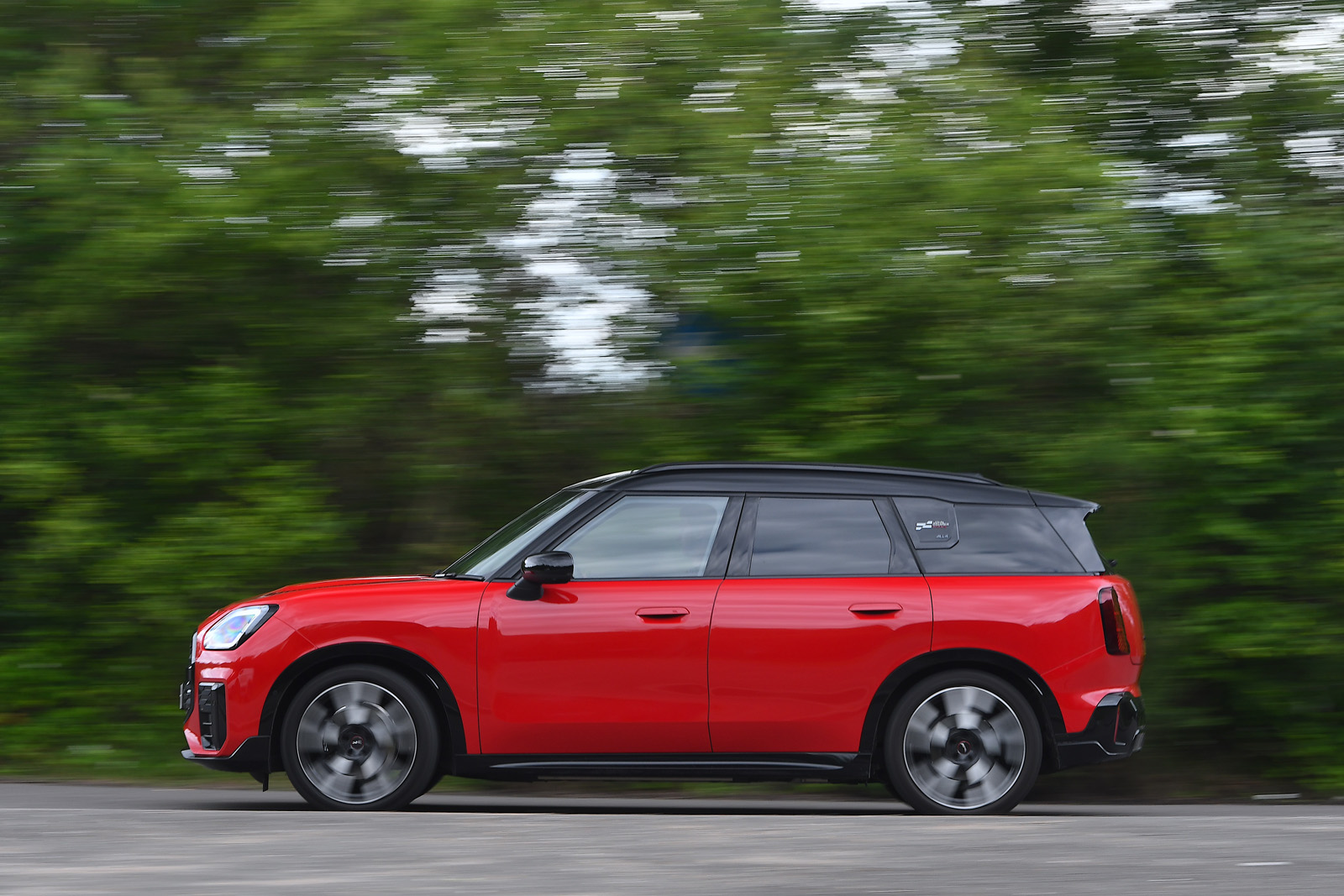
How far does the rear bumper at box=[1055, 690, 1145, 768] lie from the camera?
705 cm

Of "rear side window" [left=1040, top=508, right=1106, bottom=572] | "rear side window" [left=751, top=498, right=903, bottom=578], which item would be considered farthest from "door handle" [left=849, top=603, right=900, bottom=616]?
"rear side window" [left=1040, top=508, right=1106, bottom=572]

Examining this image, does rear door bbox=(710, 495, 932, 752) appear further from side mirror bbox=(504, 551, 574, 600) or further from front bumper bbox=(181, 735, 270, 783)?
front bumper bbox=(181, 735, 270, 783)

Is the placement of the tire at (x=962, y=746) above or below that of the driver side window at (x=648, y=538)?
below

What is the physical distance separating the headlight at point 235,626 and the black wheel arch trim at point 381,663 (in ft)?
0.95

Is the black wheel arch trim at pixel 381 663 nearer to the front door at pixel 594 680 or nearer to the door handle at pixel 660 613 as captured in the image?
the front door at pixel 594 680

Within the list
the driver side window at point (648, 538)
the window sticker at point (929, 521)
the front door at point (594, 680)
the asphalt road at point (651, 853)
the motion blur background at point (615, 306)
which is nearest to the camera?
the asphalt road at point (651, 853)

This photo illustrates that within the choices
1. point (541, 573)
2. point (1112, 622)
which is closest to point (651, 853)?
point (541, 573)

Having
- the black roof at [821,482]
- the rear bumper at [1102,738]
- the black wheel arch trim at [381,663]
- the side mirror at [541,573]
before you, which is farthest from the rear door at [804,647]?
the black wheel arch trim at [381,663]

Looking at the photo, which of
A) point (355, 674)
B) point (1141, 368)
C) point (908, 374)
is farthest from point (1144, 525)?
point (355, 674)

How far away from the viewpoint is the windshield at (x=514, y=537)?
23.9 feet

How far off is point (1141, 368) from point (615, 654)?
14.9 ft

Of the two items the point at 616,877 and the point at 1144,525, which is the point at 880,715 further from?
the point at 1144,525

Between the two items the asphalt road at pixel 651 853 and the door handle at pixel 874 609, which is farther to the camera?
the door handle at pixel 874 609

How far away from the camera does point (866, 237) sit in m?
9.58
